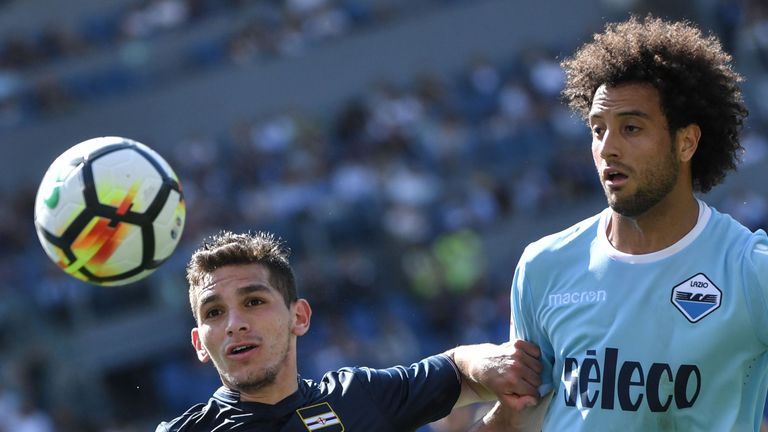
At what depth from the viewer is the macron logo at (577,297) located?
15.0ft

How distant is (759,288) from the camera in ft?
13.8

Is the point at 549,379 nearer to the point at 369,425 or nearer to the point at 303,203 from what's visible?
the point at 369,425

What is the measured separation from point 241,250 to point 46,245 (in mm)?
1441

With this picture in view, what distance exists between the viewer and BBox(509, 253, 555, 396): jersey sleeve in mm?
4797

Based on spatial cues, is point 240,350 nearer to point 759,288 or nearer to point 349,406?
point 349,406

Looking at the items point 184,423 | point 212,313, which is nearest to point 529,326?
point 212,313

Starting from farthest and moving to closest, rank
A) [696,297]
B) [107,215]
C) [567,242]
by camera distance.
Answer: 1. [107,215]
2. [567,242]
3. [696,297]

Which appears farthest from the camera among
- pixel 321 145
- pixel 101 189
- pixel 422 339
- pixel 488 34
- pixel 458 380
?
pixel 488 34

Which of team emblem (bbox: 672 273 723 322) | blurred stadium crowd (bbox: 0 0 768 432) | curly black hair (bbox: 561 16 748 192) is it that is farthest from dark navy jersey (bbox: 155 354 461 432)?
blurred stadium crowd (bbox: 0 0 768 432)

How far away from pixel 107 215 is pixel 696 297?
9.60ft

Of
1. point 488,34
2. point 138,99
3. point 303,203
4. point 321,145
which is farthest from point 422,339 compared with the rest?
point 138,99

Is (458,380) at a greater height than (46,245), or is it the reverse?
(46,245)

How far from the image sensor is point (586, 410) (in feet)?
14.7

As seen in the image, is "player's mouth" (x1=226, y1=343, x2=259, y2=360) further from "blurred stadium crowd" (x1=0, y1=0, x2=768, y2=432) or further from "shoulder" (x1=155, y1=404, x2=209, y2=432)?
"blurred stadium crowd" (x1=0, y1=0, x2=768, y2=432)
